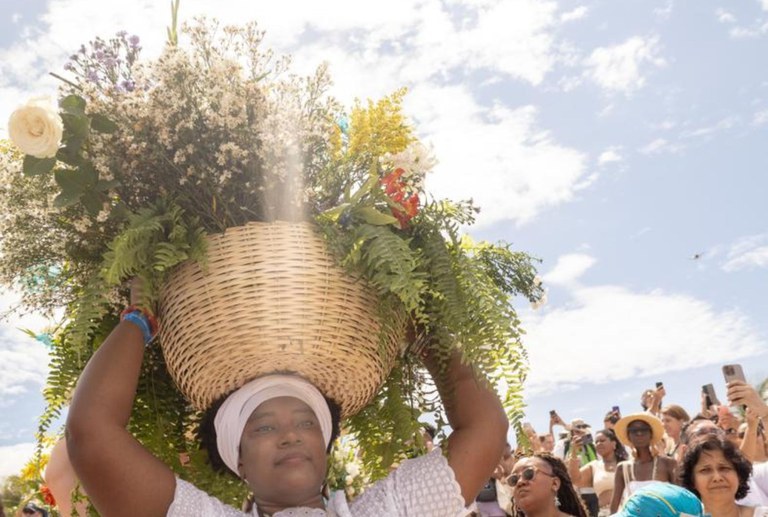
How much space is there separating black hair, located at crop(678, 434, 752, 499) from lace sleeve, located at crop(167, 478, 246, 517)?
3325 millimetres

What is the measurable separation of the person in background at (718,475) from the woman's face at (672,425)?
2619mm

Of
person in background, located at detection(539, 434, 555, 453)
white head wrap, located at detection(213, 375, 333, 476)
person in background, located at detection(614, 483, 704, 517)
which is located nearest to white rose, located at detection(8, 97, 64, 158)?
white head wrap, located at detection(213, 375, 333, 476)

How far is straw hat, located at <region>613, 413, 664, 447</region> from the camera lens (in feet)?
23.3

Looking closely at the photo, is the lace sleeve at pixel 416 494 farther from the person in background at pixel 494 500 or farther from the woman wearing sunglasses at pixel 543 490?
the person in background at pixel 494 500

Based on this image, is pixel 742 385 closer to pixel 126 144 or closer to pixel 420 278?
pixel 420 278

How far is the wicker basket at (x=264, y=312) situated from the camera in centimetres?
225

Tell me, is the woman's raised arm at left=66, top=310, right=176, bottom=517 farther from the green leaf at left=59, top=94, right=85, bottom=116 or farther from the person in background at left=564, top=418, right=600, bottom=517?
the person in background at left=564, top=418, right=600, bottom=517

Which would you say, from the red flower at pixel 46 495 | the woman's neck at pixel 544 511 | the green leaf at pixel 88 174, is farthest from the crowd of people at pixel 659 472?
the red flower at pixel 46 495

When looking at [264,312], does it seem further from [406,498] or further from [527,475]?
[527,475]

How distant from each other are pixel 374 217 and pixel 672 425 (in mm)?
6069

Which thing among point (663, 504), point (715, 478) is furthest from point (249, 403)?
point (715, 478)

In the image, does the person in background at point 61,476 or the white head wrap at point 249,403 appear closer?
the white head wrap at point 249,403

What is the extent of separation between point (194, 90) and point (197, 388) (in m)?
0.86

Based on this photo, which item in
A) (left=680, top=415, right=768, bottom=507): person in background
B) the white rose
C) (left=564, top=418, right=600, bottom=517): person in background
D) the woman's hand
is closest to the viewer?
the white rose
